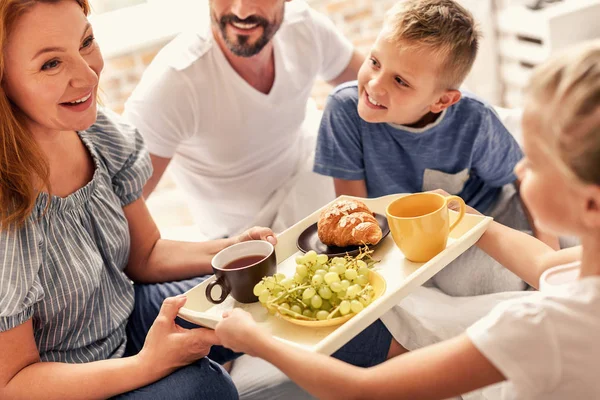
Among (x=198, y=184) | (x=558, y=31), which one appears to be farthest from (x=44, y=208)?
(x=558, y=31)

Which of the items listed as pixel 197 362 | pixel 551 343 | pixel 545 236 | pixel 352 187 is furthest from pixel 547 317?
pixel 352 187

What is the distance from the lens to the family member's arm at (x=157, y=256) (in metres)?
1.74

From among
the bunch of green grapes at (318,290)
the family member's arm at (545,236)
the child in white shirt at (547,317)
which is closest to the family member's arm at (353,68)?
the family member's arm at (545,236)

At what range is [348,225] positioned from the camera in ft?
4.65

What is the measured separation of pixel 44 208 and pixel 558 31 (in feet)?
7.46

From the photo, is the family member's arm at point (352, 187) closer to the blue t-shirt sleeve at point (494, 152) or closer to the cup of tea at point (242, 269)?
the blue t-shirt sleeve at point (494, 152)

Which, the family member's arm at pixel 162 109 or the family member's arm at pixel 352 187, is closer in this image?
the family member's arm at pixel 352 187

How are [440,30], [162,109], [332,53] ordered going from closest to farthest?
[440,30]
[162,109]
[332,53]

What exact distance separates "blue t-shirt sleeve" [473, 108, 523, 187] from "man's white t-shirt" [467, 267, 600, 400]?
91 cm

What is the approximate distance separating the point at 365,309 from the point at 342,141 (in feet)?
2.59

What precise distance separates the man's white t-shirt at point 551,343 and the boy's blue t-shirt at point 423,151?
918 millimetres

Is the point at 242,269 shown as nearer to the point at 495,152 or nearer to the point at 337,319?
the point at 337,319

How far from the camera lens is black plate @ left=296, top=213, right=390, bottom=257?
4.66 feet

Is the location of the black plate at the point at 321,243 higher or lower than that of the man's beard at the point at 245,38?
lower
